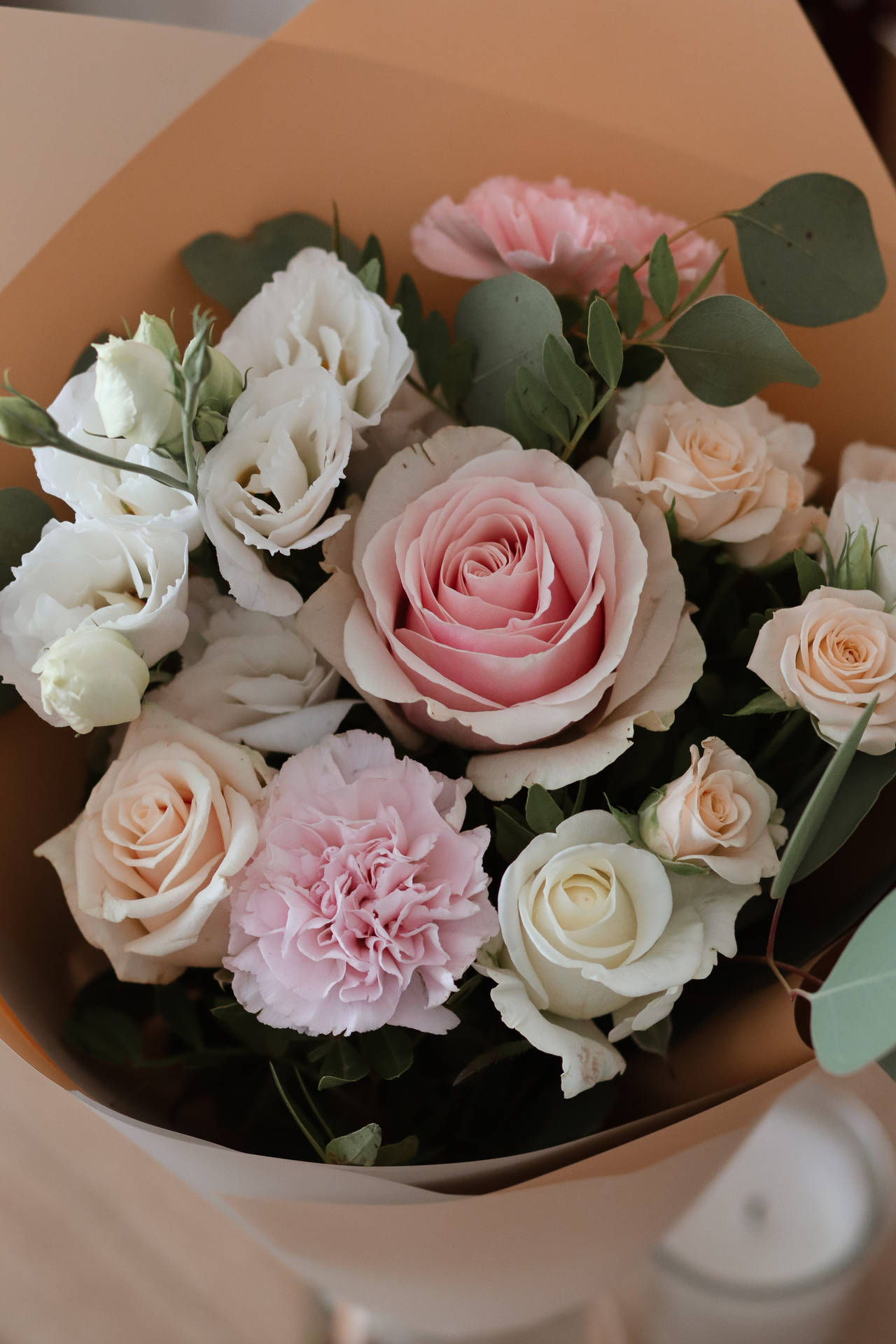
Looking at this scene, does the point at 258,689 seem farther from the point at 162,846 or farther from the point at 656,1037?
the point at 656,1037

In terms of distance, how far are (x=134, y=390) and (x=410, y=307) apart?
228 mm

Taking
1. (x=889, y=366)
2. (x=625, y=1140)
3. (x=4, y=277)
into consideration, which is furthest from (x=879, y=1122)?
(x=4, y=277)

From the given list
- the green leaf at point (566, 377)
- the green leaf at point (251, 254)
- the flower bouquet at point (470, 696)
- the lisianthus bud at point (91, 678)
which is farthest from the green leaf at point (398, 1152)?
the green leaf at point (251, 254)

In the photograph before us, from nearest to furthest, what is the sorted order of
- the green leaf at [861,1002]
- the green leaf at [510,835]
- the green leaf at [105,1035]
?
the green leaf at [861,1002], the green leaf at [510,835], the green leaf at [105,1035]

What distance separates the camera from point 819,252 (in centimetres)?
54

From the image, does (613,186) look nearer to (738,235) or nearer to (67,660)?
(738,235)

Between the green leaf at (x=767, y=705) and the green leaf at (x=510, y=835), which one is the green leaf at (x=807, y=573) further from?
the green leaf at (x=510, y=835)

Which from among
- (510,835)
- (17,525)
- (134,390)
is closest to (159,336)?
(134,390)

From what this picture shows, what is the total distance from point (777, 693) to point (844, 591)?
49 mm

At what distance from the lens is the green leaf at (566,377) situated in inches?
→ 17.6

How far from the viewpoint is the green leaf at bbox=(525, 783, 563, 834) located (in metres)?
0.42

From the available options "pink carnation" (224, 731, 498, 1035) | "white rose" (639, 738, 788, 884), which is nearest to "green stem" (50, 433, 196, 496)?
"pink carnation" (224, 731, 498, 1035)

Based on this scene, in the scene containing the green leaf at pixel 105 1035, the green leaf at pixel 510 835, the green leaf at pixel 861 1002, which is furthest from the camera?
the green leaf at pixel 105 1035

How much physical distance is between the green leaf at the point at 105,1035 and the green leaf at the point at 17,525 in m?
0.23
